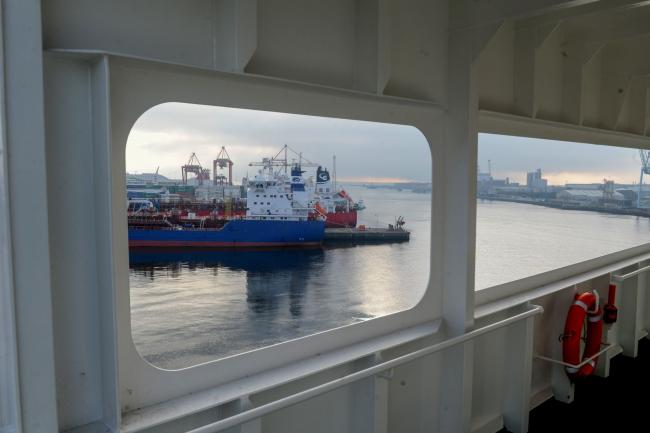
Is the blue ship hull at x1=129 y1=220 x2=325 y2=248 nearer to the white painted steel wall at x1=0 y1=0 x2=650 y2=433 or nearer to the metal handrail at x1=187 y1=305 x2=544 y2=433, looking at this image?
the white painted steel wall at x1=0 y1=0 x2=650 y2=433

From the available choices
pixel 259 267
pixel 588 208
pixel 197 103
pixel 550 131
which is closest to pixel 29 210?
pixel 197 103

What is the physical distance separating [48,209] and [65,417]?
58 cm

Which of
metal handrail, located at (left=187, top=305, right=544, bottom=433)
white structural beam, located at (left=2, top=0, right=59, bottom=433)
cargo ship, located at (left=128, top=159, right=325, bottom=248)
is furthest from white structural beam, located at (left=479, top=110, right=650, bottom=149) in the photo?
white structural beam, located at (left=2, top=0, right=59, bottom=433)

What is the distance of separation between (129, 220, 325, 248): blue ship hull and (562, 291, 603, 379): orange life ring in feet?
6.24

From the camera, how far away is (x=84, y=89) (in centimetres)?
146

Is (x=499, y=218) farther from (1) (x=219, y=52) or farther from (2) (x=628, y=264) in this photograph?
(1) (x=219, y=52)

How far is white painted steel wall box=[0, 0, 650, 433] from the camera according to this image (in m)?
1.29

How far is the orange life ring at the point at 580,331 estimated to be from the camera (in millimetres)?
3379

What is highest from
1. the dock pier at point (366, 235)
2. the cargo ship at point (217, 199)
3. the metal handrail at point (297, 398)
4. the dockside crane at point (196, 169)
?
the dockside crane at point (196, 169)

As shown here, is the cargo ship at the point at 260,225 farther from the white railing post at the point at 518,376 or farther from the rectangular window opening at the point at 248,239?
the white railing post at the point at 518,376

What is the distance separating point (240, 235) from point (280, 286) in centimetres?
58

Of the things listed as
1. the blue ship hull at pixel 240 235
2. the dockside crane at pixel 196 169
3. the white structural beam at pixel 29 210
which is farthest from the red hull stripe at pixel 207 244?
the white structural beam at pixel 29 210

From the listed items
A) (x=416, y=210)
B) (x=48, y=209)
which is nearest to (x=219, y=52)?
(x=48, y=209)

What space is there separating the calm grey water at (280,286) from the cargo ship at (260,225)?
0.19 feet
